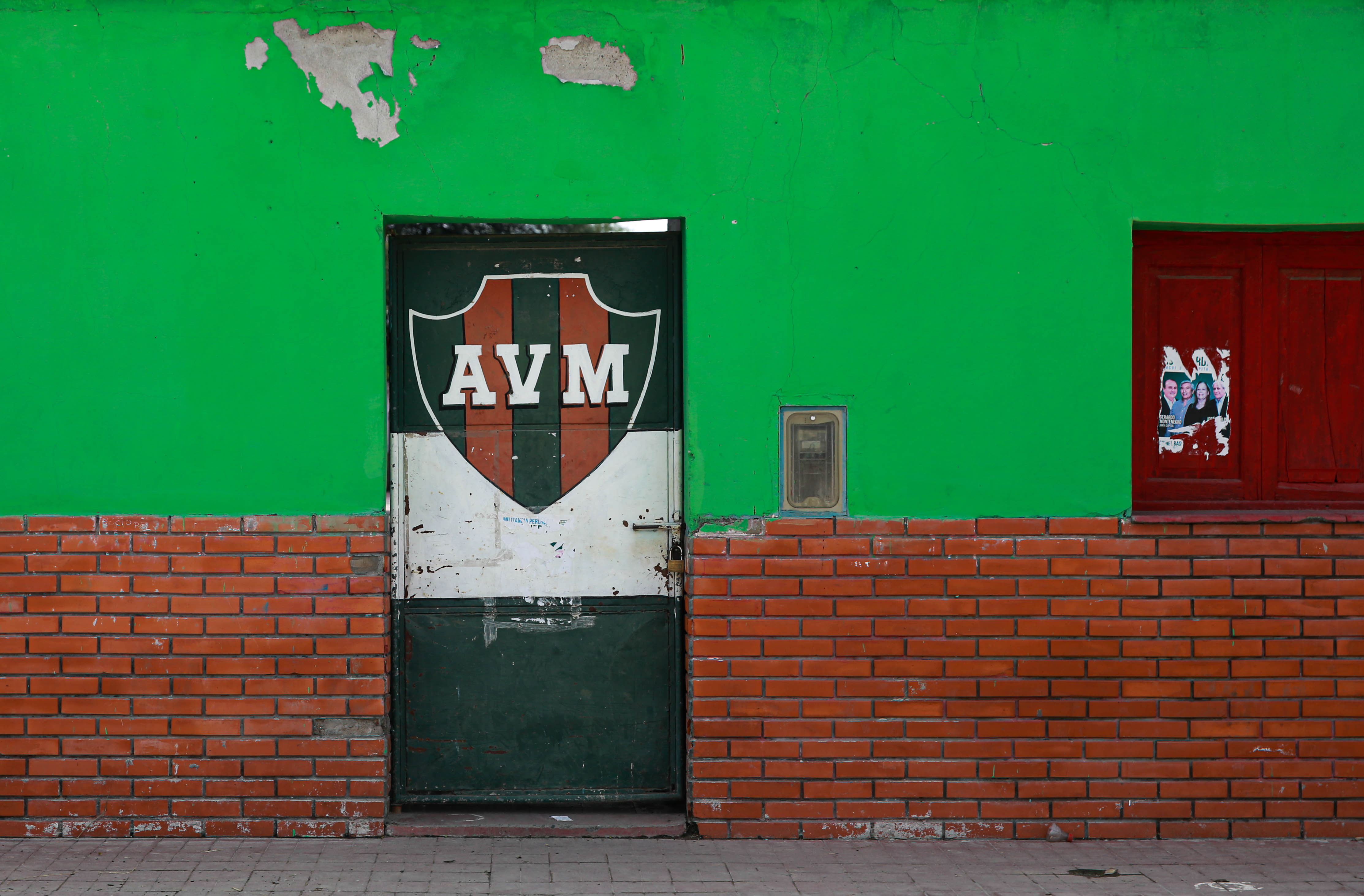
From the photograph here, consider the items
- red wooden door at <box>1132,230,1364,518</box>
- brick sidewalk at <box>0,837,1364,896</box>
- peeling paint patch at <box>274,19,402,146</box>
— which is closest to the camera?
brick sidewalk at <box>0,837,1364,896</box>

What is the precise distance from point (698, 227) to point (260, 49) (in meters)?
1.88

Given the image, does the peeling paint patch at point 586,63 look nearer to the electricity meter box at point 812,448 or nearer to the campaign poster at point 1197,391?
the electricity meter box at point 812,448

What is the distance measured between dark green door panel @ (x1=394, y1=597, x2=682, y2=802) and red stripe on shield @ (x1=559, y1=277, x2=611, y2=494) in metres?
0.58

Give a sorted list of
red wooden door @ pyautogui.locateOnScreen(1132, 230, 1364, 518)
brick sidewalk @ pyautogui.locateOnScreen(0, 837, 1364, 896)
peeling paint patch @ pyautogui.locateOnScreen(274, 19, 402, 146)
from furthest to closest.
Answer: red wooden door @ pyautogui.locateOnScreen(1132, 230, 1364, 518) < peeling paint patch @ pyautogui.locateOnScreen(274, 19, 402, 146) < brick sidewalk @ pyautogui.locateOnScreen(0, 837, 1364, 896)

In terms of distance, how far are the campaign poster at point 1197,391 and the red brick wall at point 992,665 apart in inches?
18.9

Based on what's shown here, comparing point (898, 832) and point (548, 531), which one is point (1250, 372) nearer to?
point (898, 832)

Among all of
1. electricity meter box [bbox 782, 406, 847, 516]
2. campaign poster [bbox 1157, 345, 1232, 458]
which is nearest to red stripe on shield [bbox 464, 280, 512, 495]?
electricity meter box [bbox 782, 406, 847, 516]

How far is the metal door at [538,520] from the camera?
4.18m

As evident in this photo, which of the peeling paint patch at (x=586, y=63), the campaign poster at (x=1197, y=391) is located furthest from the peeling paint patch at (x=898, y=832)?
the peeling paint patch at (x=586, y=63)

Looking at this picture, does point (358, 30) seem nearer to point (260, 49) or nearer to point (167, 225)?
point (260, 49)

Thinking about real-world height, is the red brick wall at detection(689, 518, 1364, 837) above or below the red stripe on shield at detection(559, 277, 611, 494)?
below

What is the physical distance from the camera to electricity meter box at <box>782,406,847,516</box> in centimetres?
401

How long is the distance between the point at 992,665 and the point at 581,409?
1.99 meters

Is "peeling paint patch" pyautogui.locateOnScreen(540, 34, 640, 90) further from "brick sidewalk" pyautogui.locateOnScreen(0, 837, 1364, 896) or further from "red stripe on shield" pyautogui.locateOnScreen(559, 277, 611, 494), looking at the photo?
"brick sidewalk" pyautogui.locateOnScreen(0, 837, 1364, 896)
